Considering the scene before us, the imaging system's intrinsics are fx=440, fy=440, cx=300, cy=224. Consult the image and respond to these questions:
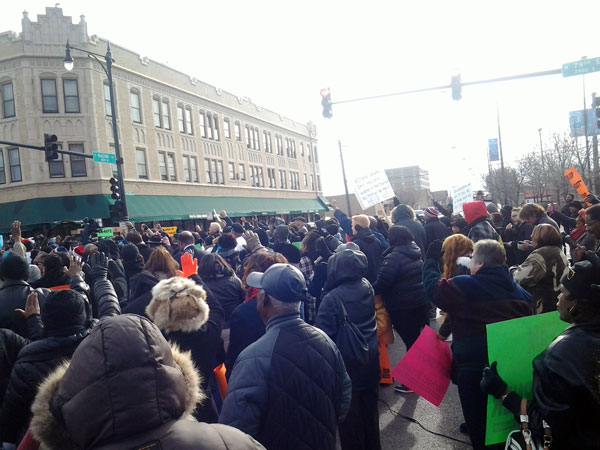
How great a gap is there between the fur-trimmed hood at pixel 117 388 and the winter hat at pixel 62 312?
156 centimetres

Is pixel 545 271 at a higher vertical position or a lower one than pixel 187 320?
lower

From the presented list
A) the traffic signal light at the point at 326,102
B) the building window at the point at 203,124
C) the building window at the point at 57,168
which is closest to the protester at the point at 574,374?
the traffic signal light at the point at 326,102

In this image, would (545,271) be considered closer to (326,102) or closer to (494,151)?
(326,102)

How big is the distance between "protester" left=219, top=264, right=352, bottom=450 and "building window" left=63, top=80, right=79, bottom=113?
25.6m

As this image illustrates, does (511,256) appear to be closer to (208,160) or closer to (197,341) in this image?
(197,341)

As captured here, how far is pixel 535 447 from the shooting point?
238 cm

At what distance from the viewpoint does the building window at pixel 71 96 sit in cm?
2408

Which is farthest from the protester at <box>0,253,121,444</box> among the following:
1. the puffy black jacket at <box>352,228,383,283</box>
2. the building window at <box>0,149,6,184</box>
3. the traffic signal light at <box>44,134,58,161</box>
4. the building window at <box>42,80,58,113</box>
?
the building window at <box>0,149,6,184</box>

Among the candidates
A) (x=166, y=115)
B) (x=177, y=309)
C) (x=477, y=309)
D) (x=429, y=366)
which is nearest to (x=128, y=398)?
(x=177, y=309)

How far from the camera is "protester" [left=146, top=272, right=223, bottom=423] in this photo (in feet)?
11.3

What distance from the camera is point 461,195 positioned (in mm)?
9508

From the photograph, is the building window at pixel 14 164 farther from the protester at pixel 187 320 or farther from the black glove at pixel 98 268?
the protester at pixel 187 320

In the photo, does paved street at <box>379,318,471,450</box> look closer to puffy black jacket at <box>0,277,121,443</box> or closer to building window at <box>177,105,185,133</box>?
puffy black jacket at <box>0,277,121,443</box>

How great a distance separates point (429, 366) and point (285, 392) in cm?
195
